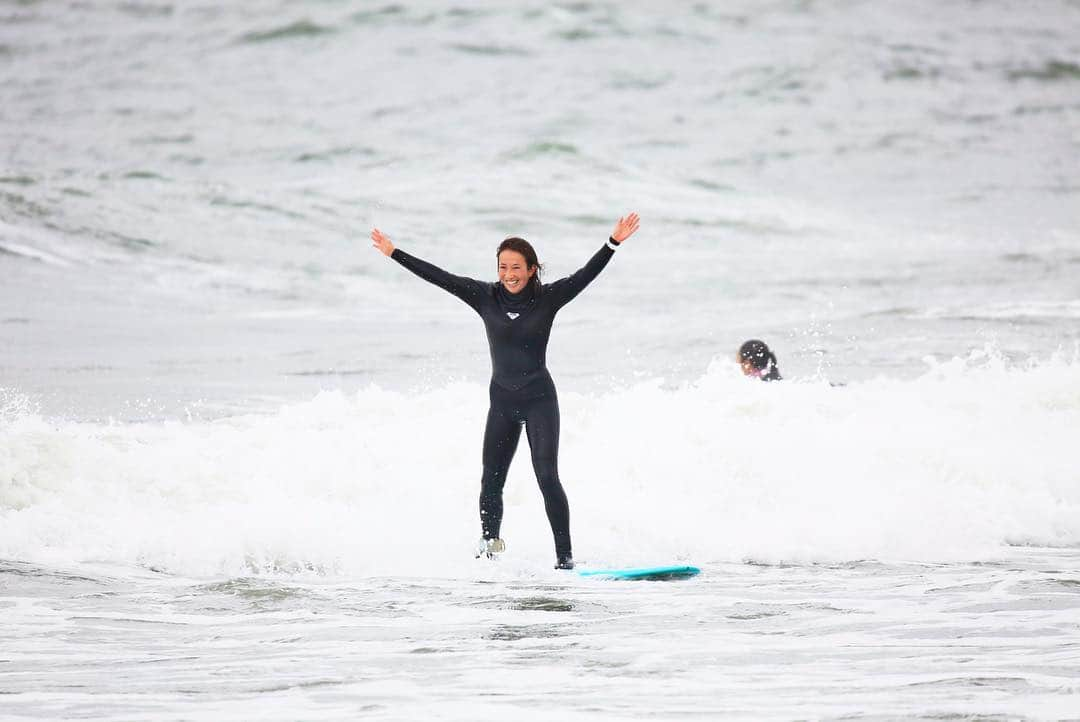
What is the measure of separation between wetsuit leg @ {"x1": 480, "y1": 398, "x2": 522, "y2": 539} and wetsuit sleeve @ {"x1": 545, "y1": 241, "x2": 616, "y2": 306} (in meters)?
0.70

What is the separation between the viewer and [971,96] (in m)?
46.9

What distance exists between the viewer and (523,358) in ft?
24.8

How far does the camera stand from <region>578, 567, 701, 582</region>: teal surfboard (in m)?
7.46

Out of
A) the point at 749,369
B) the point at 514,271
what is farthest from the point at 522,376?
the point at 749,369

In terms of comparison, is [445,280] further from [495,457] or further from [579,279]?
[495,457]

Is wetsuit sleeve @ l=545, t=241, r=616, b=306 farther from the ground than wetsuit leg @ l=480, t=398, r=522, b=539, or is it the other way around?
wetsuit sleeve @ l=545, t=241, r=616, b=306

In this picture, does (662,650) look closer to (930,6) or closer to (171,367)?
(171,367)

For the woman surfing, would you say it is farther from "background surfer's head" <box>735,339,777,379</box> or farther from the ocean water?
"background surfer's head" <box>735,339,777,379</box>

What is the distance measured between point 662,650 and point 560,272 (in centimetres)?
1992

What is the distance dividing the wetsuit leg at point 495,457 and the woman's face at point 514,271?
2.21 ft

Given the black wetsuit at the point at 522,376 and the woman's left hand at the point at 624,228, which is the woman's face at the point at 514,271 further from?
the woman's left hand at the point at 624,228

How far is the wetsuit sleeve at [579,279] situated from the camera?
7.36m

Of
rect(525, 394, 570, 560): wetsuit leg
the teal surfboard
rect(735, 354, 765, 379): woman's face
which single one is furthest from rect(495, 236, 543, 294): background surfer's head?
Result: rect(735, 354, 765, 379): woman's face

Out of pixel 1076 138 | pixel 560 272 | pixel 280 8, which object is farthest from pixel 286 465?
pixel 280 8
